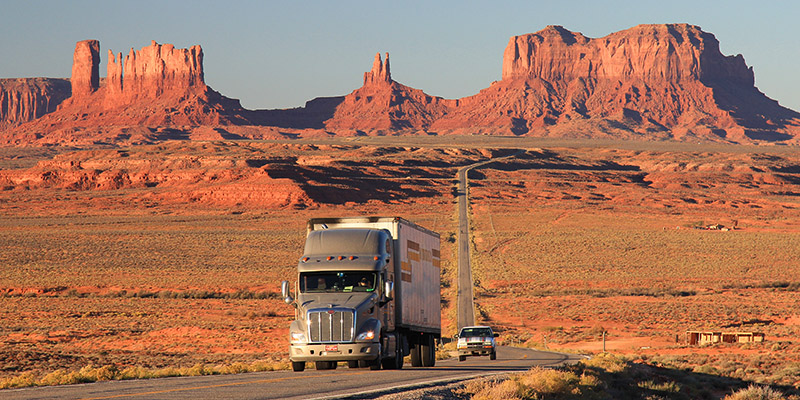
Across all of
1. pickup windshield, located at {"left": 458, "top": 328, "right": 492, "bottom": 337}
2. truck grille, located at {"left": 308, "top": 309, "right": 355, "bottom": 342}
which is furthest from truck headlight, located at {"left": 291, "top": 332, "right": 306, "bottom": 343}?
pickup windshield, located at {"left": 458, "top": 328, "right": 492, "bottom": 337}

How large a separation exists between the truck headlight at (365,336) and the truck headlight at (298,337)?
1267 millimetres

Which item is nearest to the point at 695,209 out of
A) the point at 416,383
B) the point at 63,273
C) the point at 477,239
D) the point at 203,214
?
the point at 477,239

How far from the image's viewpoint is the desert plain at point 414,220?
1699 inches

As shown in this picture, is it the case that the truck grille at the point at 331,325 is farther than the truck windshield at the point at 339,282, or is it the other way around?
the truck windshield at the point at 339,282

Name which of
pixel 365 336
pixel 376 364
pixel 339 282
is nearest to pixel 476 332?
pixel 376 364

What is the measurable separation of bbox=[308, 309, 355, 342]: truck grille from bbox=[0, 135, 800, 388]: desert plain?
33.4ft

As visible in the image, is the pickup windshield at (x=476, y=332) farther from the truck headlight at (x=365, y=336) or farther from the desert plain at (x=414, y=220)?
the truck headlight at (x=365, y=336)

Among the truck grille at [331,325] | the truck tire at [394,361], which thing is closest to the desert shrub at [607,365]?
the truck tire at [394,361]

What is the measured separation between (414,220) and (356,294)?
7992 centimetres

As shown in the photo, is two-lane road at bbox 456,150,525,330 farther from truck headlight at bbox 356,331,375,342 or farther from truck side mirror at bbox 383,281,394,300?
truck headlight at bbox 356,331,375,342

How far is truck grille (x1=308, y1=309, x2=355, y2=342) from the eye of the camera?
20734 mm

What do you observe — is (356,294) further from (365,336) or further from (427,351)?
(427,351)

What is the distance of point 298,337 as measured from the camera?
21.1m

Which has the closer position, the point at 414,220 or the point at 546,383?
the point at 546,383
